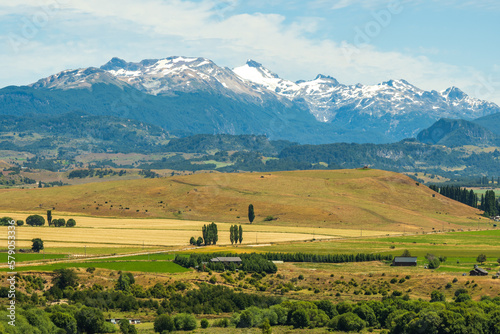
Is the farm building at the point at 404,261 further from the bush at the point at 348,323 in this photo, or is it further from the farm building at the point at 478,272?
the bush at the point at 348,323

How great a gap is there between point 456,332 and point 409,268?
6204 cm

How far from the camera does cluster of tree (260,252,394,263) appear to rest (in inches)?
6491

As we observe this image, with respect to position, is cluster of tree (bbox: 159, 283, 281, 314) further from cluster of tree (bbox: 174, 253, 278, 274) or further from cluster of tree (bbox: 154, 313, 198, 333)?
cluster of tree (bbox: 174, 253, 278, 274)

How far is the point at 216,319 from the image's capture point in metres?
111

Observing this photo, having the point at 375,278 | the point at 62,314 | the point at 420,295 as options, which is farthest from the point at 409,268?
the point at 62,314

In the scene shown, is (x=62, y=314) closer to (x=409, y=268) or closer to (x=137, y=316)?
(x=137, y=316)

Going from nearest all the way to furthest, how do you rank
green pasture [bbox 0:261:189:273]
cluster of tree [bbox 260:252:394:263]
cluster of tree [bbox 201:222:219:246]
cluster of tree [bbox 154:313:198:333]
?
cluster of tree [bbox 154:313:198:333] < green pasture [bbox 0:261:189:273] < cluster of tree [bbox 260:252:394:263] < cluster of tree [bbox 201:222:219:246]

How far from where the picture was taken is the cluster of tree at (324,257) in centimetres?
16488

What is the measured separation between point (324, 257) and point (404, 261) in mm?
19924

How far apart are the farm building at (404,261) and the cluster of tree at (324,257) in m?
5.05

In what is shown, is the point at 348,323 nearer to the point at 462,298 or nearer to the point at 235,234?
the point at 462,298

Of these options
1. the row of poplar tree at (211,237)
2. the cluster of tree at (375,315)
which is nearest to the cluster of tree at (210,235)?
the row of poplar tree at (211,237)

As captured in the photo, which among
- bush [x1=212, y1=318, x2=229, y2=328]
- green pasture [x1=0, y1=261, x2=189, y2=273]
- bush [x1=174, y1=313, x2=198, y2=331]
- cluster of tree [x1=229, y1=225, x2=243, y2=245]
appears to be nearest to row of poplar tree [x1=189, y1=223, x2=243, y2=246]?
cluster of tree [x1=229, y1=225, x2=243, y2=245]

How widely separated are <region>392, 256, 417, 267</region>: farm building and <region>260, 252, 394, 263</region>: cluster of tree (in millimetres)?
5053
